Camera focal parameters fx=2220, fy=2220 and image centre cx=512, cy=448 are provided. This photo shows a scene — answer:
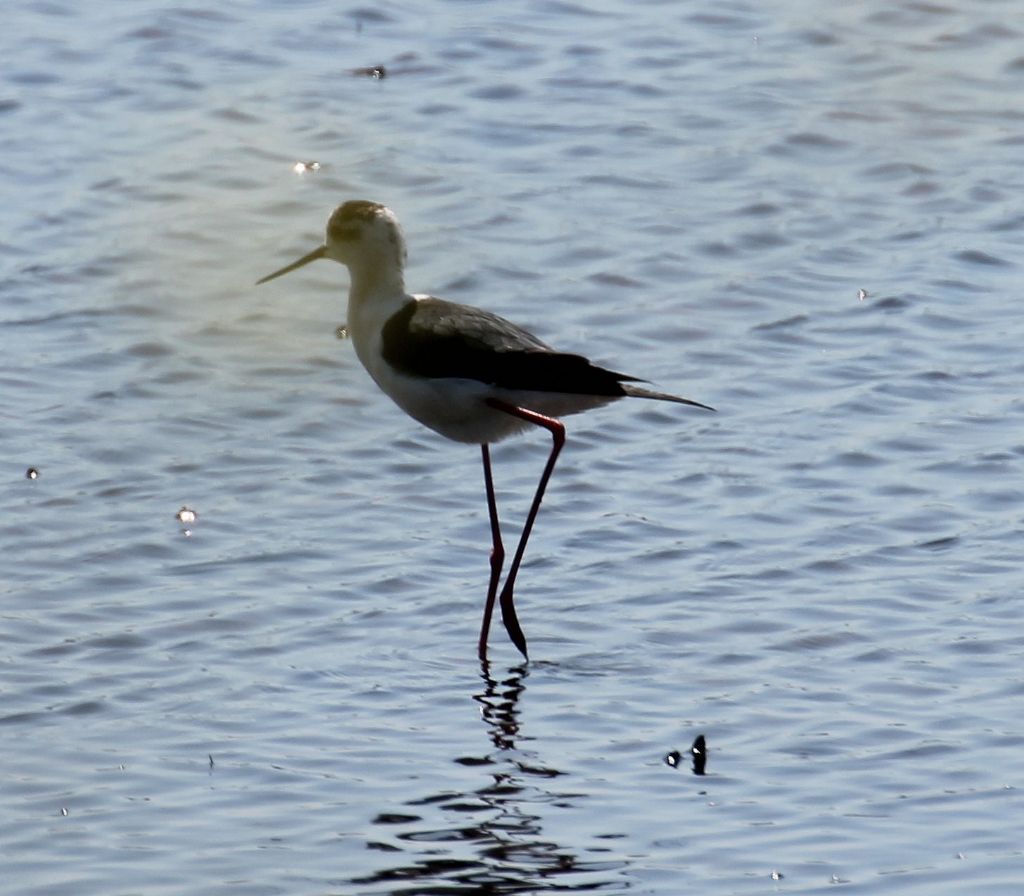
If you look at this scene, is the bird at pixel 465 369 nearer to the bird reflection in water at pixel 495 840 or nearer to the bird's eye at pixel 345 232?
the bird's eye at pixel 345 232

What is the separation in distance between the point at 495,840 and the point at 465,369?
1874mm

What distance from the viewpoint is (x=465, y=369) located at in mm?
7043

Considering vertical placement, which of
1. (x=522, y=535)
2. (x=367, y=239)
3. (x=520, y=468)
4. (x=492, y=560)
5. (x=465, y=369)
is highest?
(x=367, y=239)

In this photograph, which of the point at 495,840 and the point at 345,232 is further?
the point at 345,232

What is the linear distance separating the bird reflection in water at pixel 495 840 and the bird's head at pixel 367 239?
6.12ft

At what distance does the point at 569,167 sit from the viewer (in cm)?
1198

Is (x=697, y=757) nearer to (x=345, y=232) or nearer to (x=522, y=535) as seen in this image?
(x=522, y=535)

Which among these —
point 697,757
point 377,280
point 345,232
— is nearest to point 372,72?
point 345,232

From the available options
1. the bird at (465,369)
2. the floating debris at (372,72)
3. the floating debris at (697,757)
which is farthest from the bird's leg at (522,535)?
the floating debris at (372,72)

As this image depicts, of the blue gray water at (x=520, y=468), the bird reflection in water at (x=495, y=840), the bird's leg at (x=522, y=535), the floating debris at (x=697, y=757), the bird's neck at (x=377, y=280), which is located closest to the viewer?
the bird reflection in water at (x=495, y=840)

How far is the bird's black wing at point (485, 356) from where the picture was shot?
22.9ft

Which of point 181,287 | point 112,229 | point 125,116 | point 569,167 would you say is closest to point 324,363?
point 181,287

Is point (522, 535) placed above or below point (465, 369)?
below

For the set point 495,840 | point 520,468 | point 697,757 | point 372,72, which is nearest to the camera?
point 495,840
